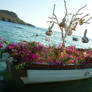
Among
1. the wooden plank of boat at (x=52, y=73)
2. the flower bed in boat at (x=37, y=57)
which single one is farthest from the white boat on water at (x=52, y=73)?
the flower bed in boat at (x=37, y=57)

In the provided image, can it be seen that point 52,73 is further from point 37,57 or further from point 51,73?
point 37,57

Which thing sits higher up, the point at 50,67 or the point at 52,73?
the point at 50,67

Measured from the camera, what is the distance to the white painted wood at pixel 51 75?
914cm

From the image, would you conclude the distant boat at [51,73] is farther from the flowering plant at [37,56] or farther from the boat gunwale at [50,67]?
the flowering plant at [37,56]

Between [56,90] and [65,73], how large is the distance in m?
1.28

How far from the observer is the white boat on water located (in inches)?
358

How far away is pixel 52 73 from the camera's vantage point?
381 inches

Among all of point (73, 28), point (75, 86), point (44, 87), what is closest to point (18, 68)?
point (44, 87)

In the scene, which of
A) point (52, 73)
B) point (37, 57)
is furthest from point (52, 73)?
point (37, 57)

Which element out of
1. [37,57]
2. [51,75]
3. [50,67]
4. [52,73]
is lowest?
[51,75]

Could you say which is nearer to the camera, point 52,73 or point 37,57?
point 37,57

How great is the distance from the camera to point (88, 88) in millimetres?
10812

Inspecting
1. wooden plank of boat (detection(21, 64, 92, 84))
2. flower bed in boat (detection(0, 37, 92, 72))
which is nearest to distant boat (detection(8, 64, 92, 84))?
wooden plank of boat (detection(21, 64, 92, 84))

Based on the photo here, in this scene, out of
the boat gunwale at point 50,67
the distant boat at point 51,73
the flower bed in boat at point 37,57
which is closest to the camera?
the boat gunwale at point 50,67
